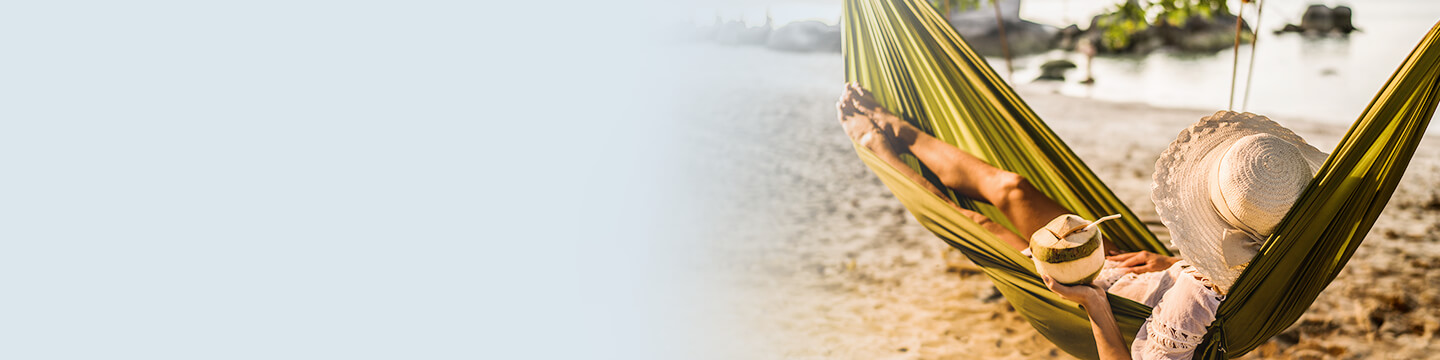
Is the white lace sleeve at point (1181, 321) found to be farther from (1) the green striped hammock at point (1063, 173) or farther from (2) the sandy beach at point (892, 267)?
(2) the sandy beach at point (892, 267)

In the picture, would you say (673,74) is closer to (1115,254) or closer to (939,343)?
(939,343)

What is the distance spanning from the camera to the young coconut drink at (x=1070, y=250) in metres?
1.07

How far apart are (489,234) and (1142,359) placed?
6.05 m

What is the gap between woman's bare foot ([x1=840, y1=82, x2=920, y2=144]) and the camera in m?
1.74

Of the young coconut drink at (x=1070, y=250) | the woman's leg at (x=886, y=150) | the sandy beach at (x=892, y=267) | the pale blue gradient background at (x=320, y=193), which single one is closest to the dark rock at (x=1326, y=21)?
the sandy beach at (x=892, y=267)

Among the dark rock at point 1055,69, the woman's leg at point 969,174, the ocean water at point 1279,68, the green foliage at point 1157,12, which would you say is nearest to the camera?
the woman's leg at point 969,174

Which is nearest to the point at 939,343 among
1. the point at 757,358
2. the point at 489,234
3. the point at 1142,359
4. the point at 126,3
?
the point at 757,358

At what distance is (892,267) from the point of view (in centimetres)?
301

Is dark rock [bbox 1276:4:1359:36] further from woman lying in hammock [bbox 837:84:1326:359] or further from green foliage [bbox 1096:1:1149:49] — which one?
woman lying in hammock [bbox 837:84:1326:359]

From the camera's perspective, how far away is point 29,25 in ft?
9.76

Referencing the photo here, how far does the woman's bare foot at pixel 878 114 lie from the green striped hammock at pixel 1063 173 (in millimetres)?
31

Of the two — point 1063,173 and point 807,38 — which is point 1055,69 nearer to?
point 807,38

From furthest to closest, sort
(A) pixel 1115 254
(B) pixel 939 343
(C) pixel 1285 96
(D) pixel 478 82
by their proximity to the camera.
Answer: (C) pixel 1285 96
(D) pixel 478 82
(B) pixel 939 343
(A) pixel 1115 254

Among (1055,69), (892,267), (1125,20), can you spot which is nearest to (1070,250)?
(892,267)
